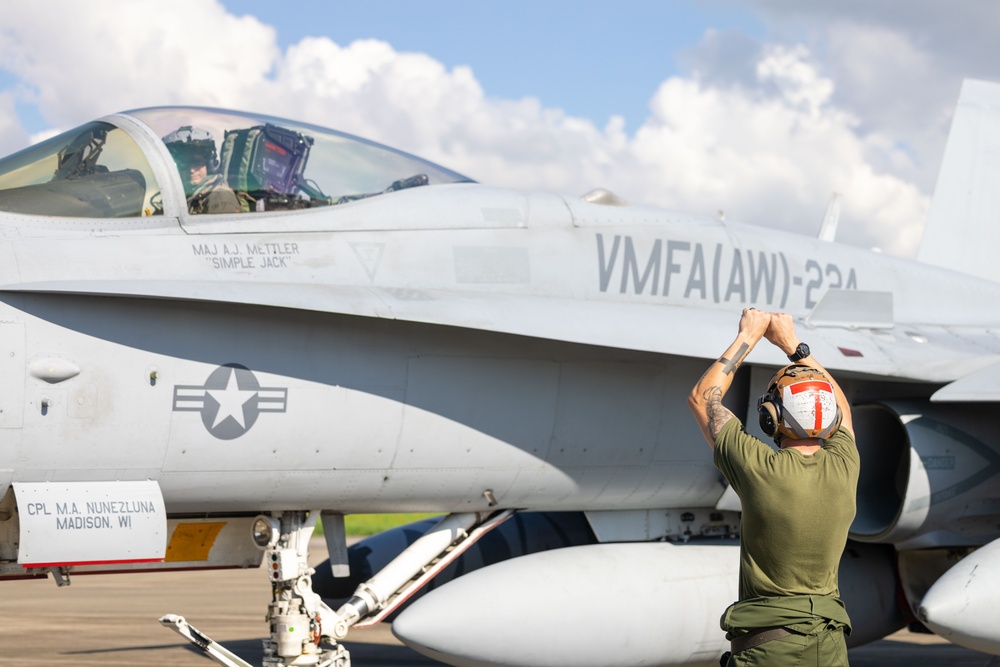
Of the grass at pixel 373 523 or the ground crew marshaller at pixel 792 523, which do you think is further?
the grass at pixel 373 523

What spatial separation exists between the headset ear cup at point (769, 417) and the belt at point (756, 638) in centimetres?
52

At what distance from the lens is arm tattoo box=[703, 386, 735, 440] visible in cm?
340

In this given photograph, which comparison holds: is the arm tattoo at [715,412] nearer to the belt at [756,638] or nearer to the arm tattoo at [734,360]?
the arm tattoo at [734,360]

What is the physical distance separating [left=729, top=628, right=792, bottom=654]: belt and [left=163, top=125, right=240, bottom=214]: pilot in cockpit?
329cm

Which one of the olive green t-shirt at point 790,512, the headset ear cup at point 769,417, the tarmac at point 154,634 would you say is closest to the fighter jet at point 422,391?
the tarmac at point 154,634

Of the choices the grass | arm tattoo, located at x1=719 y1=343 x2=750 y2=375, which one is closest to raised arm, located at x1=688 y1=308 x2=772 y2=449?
arm tattoo, located at x1=719 y1=343 x2=750 y2=375

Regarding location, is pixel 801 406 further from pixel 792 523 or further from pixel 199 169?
pixel 199 169

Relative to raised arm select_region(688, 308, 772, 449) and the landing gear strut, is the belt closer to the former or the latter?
raised arm select_region(688, 308, 772, 449)

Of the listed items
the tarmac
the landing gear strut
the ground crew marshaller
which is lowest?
the tarmac

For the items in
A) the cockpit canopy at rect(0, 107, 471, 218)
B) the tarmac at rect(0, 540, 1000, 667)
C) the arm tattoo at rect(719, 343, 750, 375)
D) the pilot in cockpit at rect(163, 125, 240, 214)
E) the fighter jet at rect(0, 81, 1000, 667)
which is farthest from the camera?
the tarmac at rect(0, 540, 1000, 667)

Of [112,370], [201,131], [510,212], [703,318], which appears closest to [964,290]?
[703,318]

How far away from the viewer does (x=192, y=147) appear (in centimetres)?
561

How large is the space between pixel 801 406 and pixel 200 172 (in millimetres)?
3313

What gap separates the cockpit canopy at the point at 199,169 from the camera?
5363 millimetres
